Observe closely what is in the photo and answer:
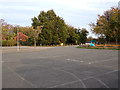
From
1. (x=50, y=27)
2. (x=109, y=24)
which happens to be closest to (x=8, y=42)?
(x=50, y=27)

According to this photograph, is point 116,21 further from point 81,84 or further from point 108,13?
point 81,84

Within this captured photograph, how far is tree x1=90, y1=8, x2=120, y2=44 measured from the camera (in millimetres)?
25462

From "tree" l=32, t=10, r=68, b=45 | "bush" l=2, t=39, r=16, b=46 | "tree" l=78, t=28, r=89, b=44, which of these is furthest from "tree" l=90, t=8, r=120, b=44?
"bush" l=2, t=39, r=16, b=46

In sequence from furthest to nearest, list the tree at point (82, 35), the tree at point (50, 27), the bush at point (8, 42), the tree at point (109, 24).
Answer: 1. the tree at point (82, 35)
2. the tree at point (50, 27)
3. the bush at point (8, 42)
4. the tree at point (109, 24)

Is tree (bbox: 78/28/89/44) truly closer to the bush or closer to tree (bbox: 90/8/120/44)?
tree (bbox: 90/8/120/44)

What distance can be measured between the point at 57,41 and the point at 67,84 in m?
40.2

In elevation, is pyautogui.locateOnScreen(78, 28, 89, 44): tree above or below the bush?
above

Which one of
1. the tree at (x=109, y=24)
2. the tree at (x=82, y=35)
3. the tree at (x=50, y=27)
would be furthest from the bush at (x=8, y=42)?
the tree at (x=82, y=35)

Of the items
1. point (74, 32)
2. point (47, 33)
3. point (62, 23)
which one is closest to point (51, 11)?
point (62, 23)

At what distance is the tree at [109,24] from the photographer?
25462 millimetres

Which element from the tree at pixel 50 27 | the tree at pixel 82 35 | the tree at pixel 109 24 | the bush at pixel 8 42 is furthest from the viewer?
the tree at pixel 82 35

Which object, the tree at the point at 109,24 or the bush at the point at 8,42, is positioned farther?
the bush at the point at 8,42

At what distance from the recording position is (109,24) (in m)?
28.3

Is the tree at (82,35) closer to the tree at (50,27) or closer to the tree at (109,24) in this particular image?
the tree at (50,27)
